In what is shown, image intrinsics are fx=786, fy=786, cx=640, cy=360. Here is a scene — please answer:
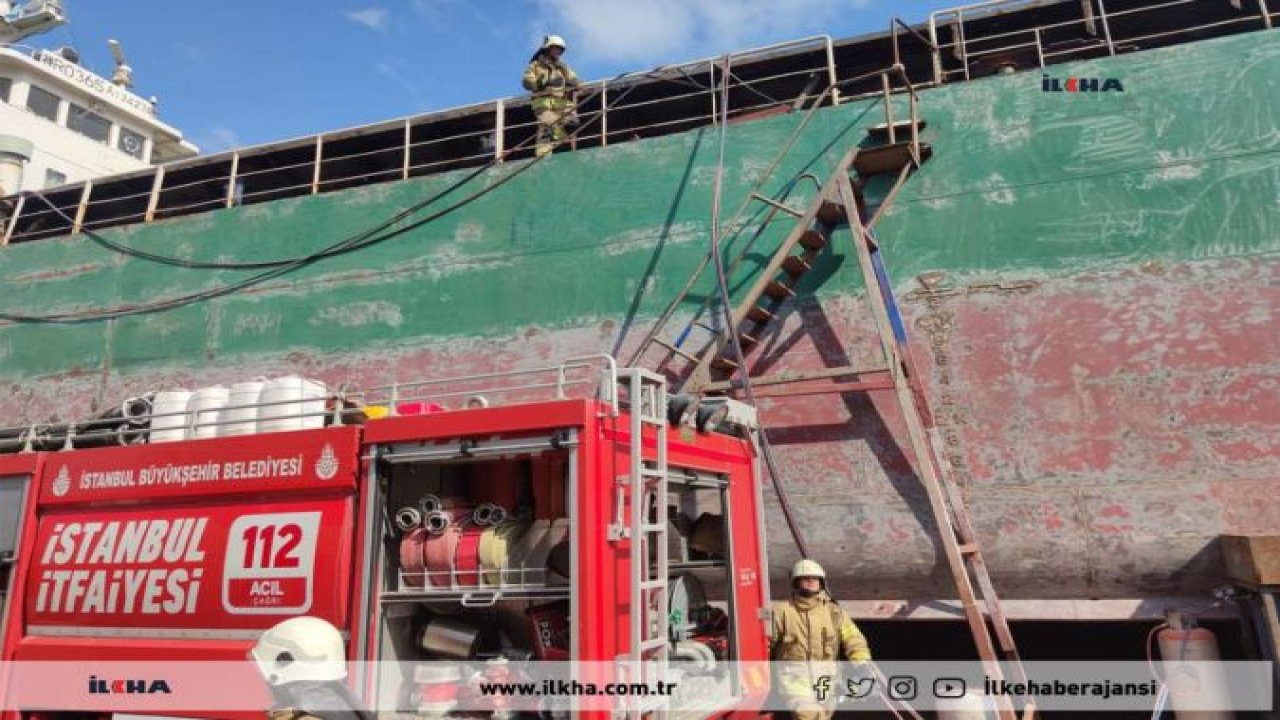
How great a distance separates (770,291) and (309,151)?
879 cm

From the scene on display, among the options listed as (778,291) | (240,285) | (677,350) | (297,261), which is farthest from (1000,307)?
(240,285)

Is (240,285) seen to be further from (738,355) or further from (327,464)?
(738,355)

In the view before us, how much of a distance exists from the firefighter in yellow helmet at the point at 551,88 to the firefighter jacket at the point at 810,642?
22.7ft

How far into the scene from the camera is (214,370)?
35.1 feet

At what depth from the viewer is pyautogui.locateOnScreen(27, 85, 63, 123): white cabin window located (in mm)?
19000

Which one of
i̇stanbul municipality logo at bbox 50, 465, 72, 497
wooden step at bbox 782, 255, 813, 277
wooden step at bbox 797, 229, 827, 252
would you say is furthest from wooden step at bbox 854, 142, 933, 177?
i̇stanbul municipality logo at bbox 50, 465, 72, 497

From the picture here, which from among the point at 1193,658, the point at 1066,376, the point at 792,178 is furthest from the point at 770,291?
the point at 1193,658

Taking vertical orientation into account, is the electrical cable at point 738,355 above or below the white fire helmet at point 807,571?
above

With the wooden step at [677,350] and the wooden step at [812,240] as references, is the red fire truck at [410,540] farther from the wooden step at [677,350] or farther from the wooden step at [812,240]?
the wooden step at [812,240]

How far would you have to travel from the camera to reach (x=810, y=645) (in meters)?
5.66

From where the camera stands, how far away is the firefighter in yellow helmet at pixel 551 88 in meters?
10.5

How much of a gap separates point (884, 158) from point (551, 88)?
191 inches

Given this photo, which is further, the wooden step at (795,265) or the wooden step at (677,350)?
the wooden step at (795,265)

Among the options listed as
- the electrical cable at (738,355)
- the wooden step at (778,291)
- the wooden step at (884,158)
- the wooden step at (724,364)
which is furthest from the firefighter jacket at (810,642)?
the wooden step at (884,158)
